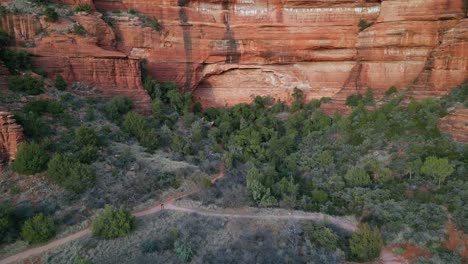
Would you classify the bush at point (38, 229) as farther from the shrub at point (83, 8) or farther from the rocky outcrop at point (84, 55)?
the shrub at point (83, 8)

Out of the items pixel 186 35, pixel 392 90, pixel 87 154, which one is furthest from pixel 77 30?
pixel 392 90

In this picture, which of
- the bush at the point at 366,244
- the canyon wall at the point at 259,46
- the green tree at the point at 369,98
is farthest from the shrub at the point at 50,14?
the green tree at the point at 369,98

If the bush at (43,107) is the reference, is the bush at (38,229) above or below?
below

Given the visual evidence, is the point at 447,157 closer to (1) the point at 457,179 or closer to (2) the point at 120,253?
(1) the point at 457,179

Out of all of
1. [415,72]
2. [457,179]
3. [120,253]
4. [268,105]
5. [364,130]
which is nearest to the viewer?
[120,253]

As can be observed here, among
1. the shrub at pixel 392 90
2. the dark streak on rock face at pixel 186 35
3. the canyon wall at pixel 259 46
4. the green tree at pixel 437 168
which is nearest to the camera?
the green tree at pixel 437 168

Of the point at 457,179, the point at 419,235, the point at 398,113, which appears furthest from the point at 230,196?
the point at 398,113
